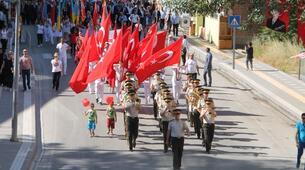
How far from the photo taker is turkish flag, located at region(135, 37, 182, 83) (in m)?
22.9

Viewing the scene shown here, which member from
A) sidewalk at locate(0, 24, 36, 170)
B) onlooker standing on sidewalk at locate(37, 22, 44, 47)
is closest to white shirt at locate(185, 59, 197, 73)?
sidewalk at locate(0, 24, 36, 170)

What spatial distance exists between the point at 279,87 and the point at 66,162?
45.0 feet

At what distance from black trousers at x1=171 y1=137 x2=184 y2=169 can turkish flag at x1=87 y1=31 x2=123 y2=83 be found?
669 cm

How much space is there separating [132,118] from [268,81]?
1304 centimetres

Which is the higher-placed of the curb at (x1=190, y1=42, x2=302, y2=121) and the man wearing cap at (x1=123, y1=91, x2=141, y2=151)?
the man wearing cap at (x1=123, y1=91, x2=141, y2=151)

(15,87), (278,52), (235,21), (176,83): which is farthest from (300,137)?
(278,52)

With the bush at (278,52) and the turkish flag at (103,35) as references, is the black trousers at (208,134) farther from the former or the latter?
the bush at (278,52)

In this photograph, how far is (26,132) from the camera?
66.4 ft

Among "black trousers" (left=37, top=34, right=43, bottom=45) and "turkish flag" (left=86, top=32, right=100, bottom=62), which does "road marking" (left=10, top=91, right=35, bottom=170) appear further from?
"black trousers" (left=37, top=34, right=43, bottom=45)

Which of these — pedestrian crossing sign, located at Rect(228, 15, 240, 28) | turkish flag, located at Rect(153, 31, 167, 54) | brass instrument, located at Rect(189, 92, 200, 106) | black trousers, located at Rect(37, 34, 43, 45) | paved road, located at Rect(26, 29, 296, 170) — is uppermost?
pedestrian crossing sign, located at Rect(228, 15, 240, 28)

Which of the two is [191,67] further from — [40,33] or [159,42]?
[40,33]

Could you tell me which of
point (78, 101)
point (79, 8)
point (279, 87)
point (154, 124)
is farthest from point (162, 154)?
point (79, 8)

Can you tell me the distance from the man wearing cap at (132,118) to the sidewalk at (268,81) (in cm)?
709

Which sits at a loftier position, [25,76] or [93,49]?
[93,49]
